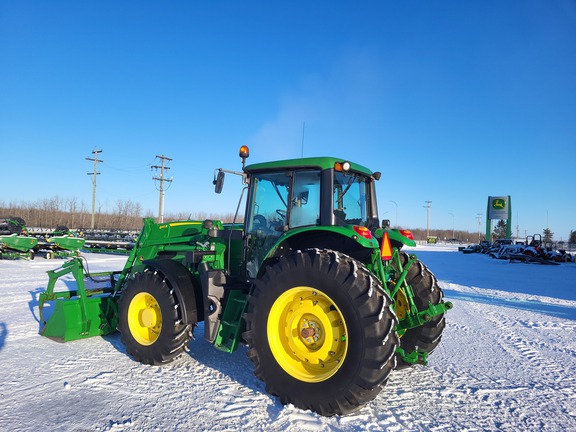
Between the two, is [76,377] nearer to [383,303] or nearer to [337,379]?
[337,379]

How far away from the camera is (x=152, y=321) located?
4707mm

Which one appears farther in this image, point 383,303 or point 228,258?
point 228,258

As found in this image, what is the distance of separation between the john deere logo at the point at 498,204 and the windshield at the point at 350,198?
4702 cm

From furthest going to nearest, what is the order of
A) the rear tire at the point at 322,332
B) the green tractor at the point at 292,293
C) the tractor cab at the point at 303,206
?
the tractor cab at the point at 303,206 < the green tractor at the point at 292,293 < the rear tire at the point at 322,332

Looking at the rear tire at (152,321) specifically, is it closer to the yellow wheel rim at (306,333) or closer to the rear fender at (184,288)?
the rear fender at (184,288)

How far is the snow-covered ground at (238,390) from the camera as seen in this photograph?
3.21m

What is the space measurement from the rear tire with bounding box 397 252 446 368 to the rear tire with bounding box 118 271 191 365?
8.29 ft

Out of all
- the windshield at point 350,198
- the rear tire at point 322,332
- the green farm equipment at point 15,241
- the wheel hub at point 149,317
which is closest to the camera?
the rear tire at point 322,332

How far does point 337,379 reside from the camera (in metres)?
3.24

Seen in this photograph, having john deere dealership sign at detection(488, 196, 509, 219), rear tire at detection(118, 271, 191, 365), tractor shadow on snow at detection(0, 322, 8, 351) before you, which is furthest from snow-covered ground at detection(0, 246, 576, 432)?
john deere dealership sign at detection(488, 196, 509, 219)

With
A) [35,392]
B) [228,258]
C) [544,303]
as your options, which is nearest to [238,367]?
[228,258]

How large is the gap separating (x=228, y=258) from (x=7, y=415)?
8.05 ft

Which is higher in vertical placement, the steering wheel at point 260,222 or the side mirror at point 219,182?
the side mirror at point 219,182

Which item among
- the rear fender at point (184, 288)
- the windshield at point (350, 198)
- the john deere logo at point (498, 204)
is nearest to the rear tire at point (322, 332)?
the windshield at point (350, 198)
